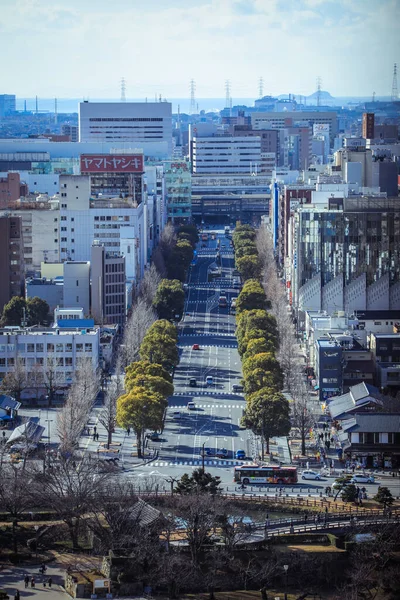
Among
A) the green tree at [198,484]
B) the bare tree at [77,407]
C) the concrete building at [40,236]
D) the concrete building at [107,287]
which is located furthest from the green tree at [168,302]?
the green tree at [198,484]

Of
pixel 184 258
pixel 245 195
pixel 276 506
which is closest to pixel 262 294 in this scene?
pixel 184 258

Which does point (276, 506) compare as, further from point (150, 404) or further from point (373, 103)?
point (373, 103)

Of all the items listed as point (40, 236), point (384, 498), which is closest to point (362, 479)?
point (384, 498)

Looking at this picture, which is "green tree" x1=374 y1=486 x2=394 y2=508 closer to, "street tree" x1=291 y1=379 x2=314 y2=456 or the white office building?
"street tree" x1=291 y1=379 x2=314 y2=456

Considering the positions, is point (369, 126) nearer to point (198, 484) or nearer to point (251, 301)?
point (251, 301)

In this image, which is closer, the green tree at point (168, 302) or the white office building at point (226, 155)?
the green tree at point (168, 302)

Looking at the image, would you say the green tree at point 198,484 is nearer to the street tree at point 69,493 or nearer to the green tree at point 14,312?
the street tree at point 69,493

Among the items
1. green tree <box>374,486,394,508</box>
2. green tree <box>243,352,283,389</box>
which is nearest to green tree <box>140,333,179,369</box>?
green tree <box>243,352,283,389</box>
